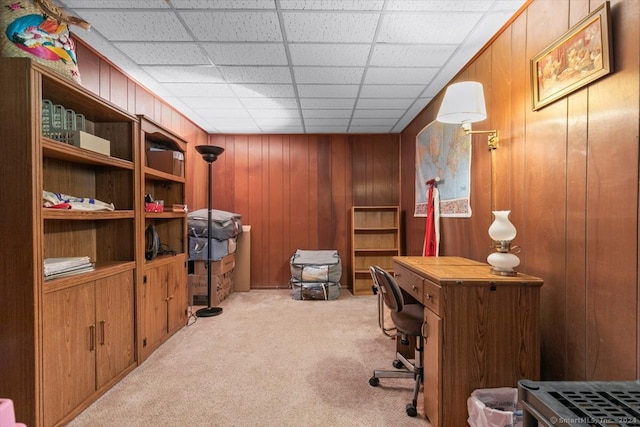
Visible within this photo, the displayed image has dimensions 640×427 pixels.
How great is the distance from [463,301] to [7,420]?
6.15ft

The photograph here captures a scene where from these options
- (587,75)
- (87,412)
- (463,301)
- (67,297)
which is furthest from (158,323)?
(587,75)

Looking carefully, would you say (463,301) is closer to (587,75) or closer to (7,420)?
(587,75)

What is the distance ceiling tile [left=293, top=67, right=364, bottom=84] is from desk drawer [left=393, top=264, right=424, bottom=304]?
1778mm

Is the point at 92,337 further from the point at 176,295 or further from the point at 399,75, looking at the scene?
the point at 399,75

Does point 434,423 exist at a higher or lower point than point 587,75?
lower

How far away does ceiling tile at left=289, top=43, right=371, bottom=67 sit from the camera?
2.29m

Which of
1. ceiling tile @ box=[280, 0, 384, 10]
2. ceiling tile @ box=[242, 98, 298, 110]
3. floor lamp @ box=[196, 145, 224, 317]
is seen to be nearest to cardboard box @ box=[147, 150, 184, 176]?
floor lamp @ box=[196, 145, 224, 317]

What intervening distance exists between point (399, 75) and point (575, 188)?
180 cm

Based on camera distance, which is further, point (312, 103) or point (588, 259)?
point (312, 103)

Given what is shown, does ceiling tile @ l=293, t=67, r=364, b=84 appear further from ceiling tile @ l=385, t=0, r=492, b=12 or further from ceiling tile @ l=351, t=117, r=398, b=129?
ceiling tile @ l=351, t=117, r=398, b=129

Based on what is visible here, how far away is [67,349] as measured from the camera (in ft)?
5.44

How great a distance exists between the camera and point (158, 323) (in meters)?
2.63

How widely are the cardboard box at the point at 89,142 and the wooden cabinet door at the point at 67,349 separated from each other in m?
0.87

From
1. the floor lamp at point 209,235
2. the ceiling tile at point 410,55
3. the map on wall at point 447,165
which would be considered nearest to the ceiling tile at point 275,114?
the floor lamp at point 209,235
